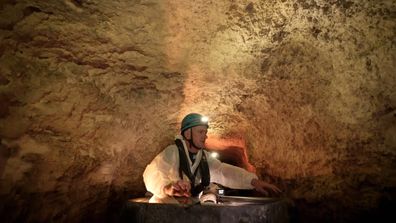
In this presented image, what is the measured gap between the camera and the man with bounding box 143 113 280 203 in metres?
2.86

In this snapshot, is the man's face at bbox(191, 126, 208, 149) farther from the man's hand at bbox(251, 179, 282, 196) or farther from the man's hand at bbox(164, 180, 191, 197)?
the man's hand at bbox(164, 180, 191, 197)

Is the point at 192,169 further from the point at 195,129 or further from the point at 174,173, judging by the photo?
the point at 195,129

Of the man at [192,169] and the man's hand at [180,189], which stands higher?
the man at [192,169]

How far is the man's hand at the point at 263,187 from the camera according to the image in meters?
2.97

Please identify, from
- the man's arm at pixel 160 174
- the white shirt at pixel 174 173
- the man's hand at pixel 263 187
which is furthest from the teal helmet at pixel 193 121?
the man's hand at pixel 263 187

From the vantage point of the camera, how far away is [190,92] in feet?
11.9

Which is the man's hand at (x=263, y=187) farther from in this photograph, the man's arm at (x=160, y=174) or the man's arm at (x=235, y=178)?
the man's arm at (x=160, y=174)

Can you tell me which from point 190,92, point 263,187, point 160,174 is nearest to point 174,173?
point 160,174

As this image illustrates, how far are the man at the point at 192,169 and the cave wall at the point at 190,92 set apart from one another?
416 mm

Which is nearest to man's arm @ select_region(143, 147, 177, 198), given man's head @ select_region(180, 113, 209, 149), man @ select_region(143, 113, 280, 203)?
man @ select_region(143, 113, 280, 203)

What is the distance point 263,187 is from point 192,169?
80cm

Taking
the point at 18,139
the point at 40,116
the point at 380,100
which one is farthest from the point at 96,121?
the point at 380,100

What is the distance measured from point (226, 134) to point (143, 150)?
1.19 m

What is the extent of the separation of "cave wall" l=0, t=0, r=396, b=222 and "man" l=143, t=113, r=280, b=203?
42 centimetres
